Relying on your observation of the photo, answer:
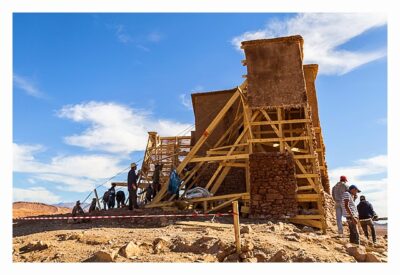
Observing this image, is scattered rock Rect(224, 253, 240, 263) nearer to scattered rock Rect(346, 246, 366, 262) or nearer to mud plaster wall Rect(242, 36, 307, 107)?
scattered rock Rect(346, 246, 366, 262)

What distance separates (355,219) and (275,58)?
7367mm

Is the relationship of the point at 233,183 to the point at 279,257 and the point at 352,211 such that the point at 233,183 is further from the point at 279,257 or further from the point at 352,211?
the point at 279,257

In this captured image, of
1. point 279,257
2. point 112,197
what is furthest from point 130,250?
point 112,197

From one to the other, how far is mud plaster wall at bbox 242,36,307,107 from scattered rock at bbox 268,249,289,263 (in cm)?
775

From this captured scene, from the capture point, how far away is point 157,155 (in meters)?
23.5

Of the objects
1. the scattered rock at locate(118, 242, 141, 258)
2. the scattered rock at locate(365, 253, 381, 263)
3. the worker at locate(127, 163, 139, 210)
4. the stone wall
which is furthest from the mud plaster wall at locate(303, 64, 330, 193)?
the scattered rock at locate(118, 242, 141, 258)

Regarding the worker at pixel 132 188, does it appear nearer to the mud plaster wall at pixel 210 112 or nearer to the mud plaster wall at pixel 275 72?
the mud plaster wall at pixel 210 112

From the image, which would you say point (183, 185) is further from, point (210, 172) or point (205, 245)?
point (205, 245)

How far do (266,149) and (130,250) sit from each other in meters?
9.70

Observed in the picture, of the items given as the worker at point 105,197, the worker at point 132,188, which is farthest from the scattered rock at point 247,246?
the worker at point 105,197

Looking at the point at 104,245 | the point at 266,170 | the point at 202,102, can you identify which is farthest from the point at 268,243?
the point at 202,102

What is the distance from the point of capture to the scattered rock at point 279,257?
766cm

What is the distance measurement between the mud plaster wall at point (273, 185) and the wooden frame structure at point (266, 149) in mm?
299

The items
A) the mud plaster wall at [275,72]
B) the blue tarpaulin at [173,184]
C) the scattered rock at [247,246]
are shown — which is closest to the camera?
the scattered rock at [247,246]
